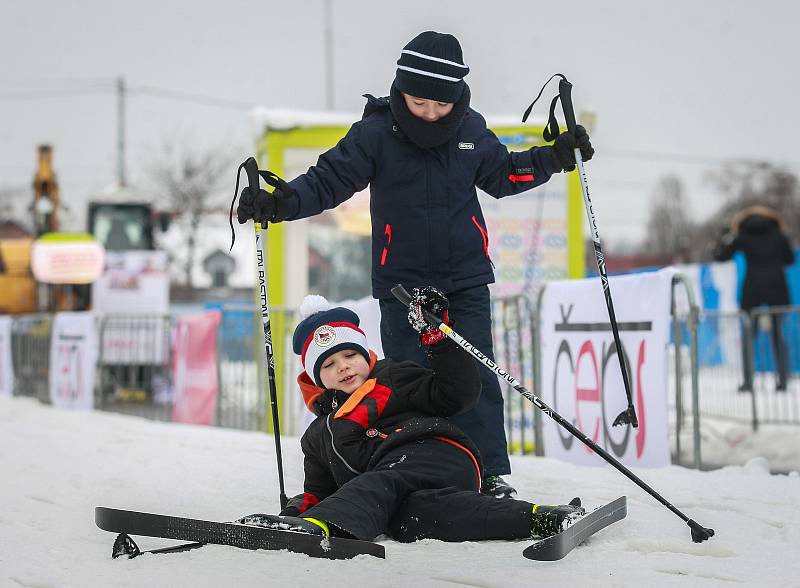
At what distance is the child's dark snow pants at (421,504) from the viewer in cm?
313

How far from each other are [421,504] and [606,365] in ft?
8.38

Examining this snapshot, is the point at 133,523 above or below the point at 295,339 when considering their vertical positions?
below

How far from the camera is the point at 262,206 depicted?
152 inches

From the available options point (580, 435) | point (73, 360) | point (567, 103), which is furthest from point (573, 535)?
point (73, 360)

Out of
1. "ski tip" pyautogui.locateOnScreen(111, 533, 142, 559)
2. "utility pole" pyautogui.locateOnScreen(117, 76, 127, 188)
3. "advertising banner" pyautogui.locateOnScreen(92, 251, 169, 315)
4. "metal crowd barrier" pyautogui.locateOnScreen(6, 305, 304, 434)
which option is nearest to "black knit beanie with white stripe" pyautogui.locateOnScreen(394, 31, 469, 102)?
"ski tip" pyautogui.locateOnScreen(111, 533, 142, 559)

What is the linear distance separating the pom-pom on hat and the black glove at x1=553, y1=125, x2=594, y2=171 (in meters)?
1.01

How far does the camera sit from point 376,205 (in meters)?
4.07

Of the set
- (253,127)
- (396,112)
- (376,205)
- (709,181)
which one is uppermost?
(709,181)

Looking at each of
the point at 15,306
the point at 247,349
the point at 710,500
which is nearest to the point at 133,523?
the point at 710,500

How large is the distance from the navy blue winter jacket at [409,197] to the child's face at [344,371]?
428 mm

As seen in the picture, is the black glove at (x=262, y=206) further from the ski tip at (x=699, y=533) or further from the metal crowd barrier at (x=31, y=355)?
the metal crowd barrier at (x=31, y=355)

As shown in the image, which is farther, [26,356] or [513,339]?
[26,356]

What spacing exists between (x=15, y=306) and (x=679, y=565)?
20852 millimetres

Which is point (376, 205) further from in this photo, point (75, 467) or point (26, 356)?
point (26, 356)
